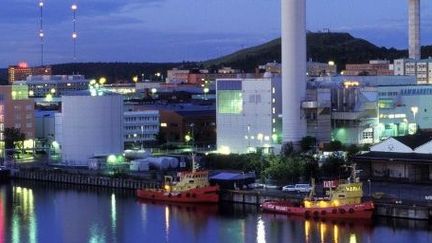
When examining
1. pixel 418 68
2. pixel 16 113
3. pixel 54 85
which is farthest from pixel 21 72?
pixel 16 113

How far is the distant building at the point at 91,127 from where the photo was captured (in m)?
18.9

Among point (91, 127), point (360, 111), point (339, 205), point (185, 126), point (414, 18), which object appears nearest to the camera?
point (339, 205)

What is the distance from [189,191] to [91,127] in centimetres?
526

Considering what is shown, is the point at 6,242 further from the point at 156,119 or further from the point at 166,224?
the point at 156,119

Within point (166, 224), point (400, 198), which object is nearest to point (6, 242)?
point (166, 224)

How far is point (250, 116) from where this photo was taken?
60.6 feet

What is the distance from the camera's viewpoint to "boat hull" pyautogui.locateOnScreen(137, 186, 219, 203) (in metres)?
14.0

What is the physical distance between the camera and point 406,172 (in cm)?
1413

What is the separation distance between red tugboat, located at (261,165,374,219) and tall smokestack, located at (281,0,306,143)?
17.4 feet

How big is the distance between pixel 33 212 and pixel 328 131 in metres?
6.99

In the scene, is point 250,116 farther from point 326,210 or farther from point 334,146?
point 326,210

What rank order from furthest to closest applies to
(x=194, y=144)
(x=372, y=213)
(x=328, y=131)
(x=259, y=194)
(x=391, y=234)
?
(x=194, y=144) < (x=328, y=131) < (x=259, y=194) < (x=372, y=213) < (x=391, y=234)

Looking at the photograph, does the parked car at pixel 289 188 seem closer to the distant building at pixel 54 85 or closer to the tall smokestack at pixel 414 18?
the tall smokestack at pixel 414 18

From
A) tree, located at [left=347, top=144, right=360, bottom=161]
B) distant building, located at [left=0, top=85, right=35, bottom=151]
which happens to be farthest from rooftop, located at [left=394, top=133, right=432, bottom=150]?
distant building, located at [left=0, top=85, right=35, bottom=151]
